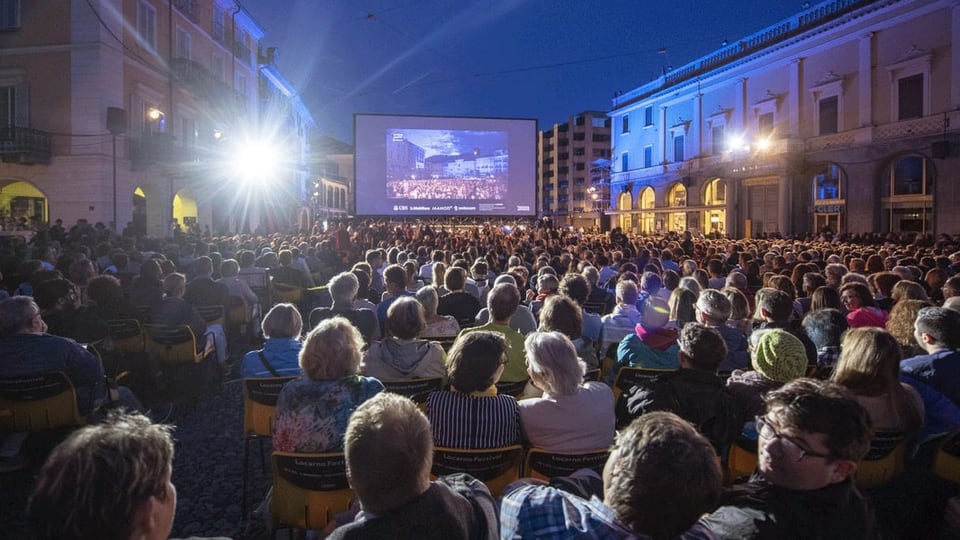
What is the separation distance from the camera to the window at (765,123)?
31.6m

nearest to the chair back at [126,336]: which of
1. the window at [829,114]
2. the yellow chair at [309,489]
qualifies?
the yellow chair at [309,489]

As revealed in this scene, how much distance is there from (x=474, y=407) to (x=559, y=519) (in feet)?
4.21

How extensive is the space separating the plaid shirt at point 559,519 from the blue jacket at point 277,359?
2.84 meters

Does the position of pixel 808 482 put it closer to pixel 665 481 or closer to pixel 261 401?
pixel 665 481

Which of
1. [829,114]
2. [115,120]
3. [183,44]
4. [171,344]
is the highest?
[183,44]

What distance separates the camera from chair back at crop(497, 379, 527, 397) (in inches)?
166

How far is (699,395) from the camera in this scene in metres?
3.28

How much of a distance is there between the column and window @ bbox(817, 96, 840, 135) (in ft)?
4.87

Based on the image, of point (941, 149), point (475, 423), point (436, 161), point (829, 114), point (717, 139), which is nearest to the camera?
point (475, 423)

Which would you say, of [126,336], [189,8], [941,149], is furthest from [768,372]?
[189,8]

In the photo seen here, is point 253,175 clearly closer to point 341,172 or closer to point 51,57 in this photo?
point 51,57

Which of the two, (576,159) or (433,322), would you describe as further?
(576,159)

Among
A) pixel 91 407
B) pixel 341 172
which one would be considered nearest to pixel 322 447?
pixel 91 407

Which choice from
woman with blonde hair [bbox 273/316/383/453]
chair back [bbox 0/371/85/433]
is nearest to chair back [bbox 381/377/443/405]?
woman with blonde hair [bbox 273/316/383/453]
